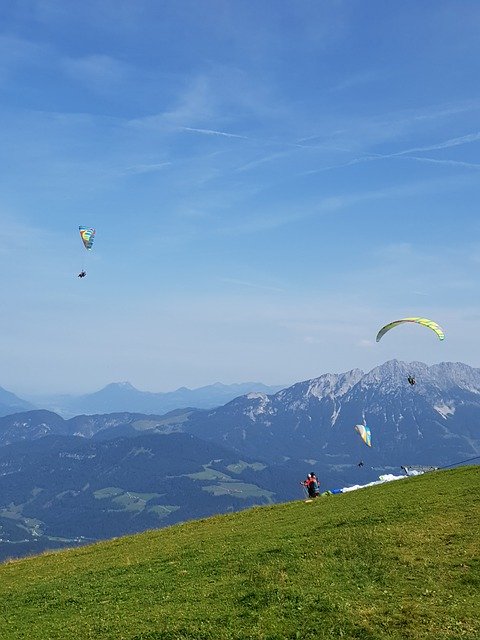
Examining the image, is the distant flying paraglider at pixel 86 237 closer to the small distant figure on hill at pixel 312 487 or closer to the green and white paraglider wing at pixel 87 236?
the green and white paraglider wing at pixel 87 236

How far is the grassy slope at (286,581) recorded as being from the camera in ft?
60.9

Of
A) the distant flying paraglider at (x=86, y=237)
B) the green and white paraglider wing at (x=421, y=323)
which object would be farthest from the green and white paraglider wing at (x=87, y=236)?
the green and white paraglider wing at (x=421, y=323)

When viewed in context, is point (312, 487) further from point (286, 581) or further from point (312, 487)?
point (286, 581)

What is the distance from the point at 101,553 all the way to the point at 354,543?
16467 millimetres

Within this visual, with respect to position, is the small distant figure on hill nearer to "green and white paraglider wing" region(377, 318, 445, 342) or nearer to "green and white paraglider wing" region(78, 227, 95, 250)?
"green and white paraglider wing" region(377, 318, 445, 342)

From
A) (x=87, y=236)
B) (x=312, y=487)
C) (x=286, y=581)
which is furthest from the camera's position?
(x=87, y=236)

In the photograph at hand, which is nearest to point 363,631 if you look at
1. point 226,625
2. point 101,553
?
point 226,625

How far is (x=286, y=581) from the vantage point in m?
22.0

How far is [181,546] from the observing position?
30625 millimetres

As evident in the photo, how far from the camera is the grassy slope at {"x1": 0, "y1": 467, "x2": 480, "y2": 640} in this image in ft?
60.9

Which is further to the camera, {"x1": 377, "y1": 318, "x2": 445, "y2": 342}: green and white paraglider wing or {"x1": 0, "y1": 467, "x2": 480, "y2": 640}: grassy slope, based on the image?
{"x1": 377, "y1": 318, "x2": 445, "y2": 342}: green and white paraglider wing

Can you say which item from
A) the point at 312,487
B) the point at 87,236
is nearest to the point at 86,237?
the point at 87,236

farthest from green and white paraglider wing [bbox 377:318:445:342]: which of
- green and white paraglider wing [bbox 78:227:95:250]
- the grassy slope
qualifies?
green and white paraglider wing [bbox 78:227:95:250]

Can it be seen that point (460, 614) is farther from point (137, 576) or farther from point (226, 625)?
point (137, 576)
